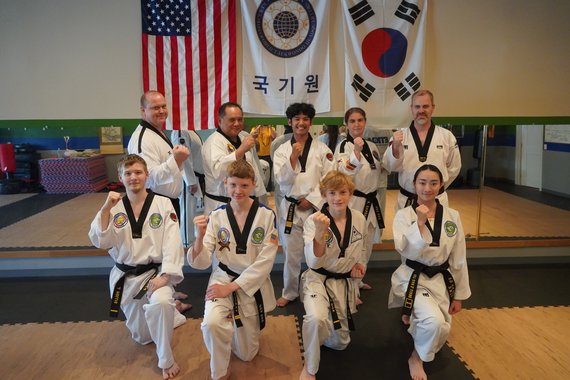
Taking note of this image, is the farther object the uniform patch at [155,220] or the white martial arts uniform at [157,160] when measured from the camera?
the white martial arts uniform at [157,160]

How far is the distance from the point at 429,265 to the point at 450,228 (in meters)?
0.29

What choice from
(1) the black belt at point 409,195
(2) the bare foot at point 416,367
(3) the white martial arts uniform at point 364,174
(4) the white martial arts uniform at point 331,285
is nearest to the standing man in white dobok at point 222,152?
(3) the white martial arts uniform at point 364,174

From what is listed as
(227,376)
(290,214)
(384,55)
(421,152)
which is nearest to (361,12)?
(384,55)

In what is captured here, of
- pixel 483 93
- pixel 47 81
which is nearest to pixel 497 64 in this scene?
pixel 483 93

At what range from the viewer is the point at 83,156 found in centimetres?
479

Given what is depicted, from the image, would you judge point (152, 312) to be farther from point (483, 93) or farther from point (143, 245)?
point (483, 93)

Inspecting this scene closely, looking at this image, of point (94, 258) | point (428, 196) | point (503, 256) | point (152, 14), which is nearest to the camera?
point (428, 196)

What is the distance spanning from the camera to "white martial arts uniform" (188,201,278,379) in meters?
2.32

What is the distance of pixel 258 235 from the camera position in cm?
251

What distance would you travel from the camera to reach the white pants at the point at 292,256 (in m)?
3.26

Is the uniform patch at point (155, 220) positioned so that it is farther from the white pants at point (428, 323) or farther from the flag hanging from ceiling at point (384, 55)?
the flag hanging from ceiling at point (384, 55)

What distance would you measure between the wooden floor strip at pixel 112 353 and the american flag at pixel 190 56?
6.85ft

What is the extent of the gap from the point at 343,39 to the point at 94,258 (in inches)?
142

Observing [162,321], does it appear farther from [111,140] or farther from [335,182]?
[111,140]
